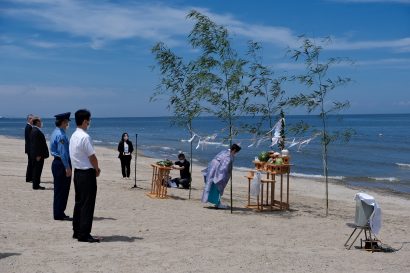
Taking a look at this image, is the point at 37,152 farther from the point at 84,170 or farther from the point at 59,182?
the point at 84,170

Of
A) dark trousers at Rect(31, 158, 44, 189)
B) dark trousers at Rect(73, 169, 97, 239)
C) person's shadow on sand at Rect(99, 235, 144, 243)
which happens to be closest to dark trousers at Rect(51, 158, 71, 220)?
person's shadow on sand at Rect(99, 235, 144, 243)

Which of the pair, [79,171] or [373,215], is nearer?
[79,171]

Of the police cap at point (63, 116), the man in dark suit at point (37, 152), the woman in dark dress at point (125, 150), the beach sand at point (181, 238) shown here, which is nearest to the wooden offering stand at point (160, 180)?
the beach sand at point (181, 238)

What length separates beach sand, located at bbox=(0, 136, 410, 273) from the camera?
7004mm

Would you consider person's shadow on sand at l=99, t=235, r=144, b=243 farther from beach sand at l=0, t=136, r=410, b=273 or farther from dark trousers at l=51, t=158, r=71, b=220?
dark trousers at l=51, t=158, r=71, b=220

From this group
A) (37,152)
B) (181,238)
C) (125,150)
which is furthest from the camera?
(125,150)

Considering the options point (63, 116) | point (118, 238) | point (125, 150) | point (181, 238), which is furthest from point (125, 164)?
point (118, 238)

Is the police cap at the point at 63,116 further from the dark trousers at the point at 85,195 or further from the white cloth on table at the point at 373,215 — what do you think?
the white cloth on table at the point at 373,215

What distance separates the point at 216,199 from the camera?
493 inches

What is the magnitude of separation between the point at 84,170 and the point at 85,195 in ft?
1.12

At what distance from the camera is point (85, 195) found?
303 inches

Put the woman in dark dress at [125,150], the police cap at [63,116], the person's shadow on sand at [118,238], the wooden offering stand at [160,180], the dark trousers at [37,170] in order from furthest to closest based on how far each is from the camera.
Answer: the woman in dark dress at [125,150] → the wooden offering stand at [160,180] → the dark trousers at [37,170] → the police cap at [63,116] → the person's shadow on sand at [118,238]

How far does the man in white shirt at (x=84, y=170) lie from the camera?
298 inches

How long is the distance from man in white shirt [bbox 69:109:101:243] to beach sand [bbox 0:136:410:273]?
13.6 inches
